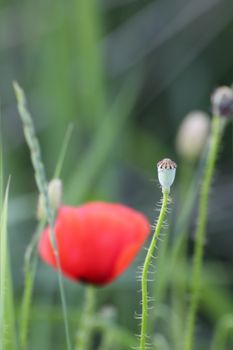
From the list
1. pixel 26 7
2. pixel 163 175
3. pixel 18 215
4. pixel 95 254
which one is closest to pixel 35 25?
pixel 26 7

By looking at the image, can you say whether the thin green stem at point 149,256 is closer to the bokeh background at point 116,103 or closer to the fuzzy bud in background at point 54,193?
the fuzzy bud in background at point 54,193

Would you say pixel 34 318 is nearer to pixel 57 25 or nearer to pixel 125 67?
pixel 57 25

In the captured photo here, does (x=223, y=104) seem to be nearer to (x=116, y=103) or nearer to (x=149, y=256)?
(x=149, y=256)

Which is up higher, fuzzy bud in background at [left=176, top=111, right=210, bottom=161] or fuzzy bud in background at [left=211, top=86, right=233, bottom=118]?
fuzzy bud in background at [left=176, top=111, right=210, bottom=161]

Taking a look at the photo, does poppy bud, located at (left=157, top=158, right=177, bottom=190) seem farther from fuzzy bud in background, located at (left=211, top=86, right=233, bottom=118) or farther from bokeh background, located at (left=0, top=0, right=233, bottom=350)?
bokeh background, located at (left=0, top=0, right=233, bottom=350)

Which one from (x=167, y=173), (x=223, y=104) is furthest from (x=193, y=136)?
(x=167, y=173)

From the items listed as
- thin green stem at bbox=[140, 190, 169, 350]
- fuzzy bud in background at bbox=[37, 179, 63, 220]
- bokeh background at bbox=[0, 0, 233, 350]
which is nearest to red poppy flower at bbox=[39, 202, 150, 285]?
fuzzy bud in background at bbox=[37, 179, 63, 220]
